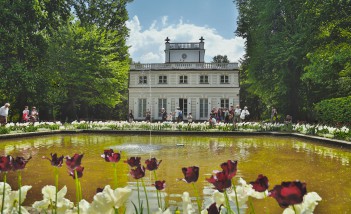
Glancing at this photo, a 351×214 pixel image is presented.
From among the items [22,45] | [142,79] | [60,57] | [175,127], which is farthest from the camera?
[142,79]

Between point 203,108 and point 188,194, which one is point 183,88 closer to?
point 203,108

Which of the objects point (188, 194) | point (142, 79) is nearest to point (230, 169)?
point (188, 194)

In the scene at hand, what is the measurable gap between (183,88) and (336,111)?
2266 centimetres

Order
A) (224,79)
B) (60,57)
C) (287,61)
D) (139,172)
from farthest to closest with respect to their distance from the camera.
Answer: (224,79) → (60,57) → (287,61) → (139,172)

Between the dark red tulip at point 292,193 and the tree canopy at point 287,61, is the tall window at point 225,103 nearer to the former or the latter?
the tree canopy at point 287,61

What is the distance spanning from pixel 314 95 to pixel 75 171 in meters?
32.4

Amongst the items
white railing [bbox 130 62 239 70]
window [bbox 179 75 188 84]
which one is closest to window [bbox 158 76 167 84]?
white railing [bbox 130 62 239 70]

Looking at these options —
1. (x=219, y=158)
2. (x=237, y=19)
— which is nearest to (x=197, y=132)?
(x=219, y=158)

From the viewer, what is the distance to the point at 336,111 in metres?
21.3

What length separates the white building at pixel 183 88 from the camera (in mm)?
41781

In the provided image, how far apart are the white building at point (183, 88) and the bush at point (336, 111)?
1737 centimetres

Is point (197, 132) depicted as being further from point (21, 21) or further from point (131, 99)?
point (131, 99)

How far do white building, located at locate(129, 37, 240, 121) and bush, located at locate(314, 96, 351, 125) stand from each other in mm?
17374

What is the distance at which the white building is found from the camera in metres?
41.8
